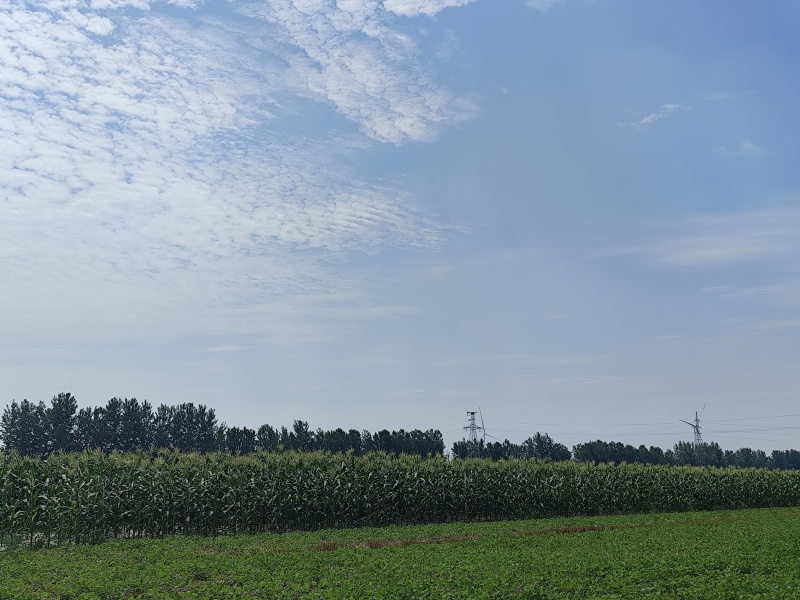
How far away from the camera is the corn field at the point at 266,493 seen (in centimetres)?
2716

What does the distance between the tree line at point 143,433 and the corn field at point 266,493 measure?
5845cm

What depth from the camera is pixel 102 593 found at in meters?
15.0

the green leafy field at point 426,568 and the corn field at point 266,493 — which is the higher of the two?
the corn field at point 266,493

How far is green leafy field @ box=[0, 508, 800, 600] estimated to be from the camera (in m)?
14.6

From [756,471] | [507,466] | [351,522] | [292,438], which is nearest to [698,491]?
[756,471]

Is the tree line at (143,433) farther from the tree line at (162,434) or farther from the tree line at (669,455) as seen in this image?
the tree line at (669,455)

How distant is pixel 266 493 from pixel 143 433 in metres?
84.7

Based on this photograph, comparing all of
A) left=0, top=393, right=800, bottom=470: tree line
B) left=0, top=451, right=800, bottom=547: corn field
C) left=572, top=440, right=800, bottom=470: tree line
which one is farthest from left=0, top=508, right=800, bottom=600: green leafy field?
left=572, top=440, right=800, bottom=470: tree line

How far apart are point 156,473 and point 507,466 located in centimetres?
1981

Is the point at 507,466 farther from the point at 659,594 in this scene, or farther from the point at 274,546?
the point at 659,594

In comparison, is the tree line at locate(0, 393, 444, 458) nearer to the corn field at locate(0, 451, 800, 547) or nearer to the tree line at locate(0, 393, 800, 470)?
the tree line at locate(0, 393, 800, 470)

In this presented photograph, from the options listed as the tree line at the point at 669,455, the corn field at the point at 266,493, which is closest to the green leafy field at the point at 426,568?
the corn field at the point at 266,493

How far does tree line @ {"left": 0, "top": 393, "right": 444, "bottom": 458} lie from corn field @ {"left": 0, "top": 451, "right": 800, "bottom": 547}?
58.4 metres

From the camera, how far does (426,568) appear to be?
1702cm
